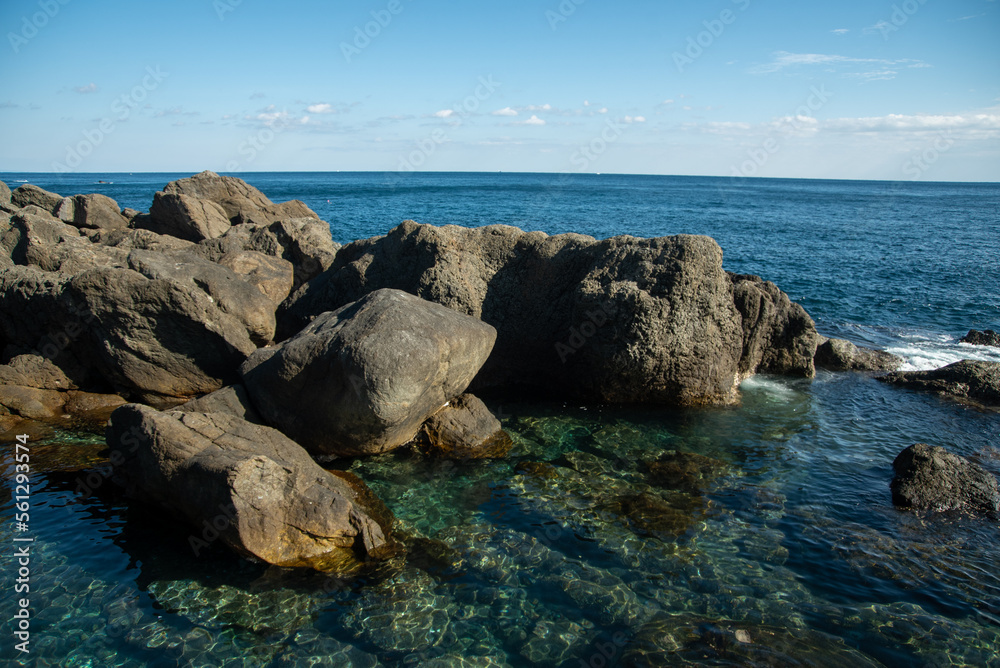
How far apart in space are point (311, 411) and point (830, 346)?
1383 centimetres

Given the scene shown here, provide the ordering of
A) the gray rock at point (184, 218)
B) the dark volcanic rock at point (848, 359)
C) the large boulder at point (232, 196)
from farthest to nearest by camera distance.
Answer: the large boulder at point (232, 196) → the gray rock at point (184, 218) → the dark volcanic rock at point (848, 359)

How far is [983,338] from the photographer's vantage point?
18.3m

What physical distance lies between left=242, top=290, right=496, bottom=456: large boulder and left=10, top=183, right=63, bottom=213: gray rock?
759 inches

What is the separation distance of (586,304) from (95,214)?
1996cm

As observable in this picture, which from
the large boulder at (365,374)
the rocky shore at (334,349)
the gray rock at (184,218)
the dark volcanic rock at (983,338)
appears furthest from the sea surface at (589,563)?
the gray rock at (184,218)

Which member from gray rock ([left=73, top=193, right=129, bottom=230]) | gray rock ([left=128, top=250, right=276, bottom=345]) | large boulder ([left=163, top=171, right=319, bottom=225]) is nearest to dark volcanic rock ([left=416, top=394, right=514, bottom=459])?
gray rock ([left=128, top=250, right=276, bottom=345])

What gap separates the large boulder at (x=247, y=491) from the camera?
7.47 metres

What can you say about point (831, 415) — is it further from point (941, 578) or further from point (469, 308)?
point (469, 308)

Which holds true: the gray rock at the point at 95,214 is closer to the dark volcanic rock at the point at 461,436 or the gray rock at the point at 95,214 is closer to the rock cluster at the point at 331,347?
the rock cluster at the point at 331,347

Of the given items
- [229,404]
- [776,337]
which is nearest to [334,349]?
[229,404]

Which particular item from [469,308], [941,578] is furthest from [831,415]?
[469,308]

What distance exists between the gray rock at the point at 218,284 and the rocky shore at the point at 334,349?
42 mm

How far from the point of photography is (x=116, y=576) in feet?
23.7

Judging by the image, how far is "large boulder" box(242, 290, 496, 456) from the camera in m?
9.20
